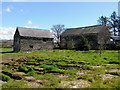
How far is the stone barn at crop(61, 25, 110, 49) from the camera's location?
43156 millimetres

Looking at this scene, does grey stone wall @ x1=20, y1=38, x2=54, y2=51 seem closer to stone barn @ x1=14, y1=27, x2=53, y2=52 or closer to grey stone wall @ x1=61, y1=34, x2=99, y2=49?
stone barn @ x1=14, y1=27, x2=53, y2=52

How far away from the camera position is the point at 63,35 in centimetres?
5241

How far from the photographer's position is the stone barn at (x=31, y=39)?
40438 mm

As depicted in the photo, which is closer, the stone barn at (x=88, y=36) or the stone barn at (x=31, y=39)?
the stone barn at (x=31, y=39)

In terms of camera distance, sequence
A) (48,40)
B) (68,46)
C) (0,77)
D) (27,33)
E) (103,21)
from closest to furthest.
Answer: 1. (0,77)
2. (27,33)
3. (48,40)
4. (68,46)
5. (103,21)

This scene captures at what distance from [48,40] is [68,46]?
7.82 m

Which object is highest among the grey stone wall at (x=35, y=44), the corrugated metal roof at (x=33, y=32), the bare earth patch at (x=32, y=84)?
the corrugated metal roof at (x=33, y=32)

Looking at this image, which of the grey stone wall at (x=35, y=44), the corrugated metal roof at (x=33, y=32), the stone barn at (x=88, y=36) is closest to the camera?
the grey stone wall at (x=35, y=44)

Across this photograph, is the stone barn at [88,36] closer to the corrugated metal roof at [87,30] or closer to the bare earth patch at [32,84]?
the corrugated metal roof at [87,30]

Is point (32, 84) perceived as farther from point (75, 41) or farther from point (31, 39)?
point (75, 41)

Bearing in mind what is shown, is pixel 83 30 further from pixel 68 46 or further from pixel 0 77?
pixel 0 77

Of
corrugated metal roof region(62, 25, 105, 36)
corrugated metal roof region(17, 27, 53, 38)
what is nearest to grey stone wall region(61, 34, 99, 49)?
corrugated metal roof region(62, 25, 105, 36)

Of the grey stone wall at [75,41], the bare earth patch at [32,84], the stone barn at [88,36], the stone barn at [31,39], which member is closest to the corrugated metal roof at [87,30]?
the stone barn at [88,36]

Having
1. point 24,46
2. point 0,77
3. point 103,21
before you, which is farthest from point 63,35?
point 0,77
